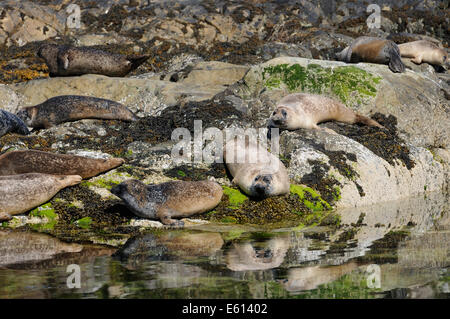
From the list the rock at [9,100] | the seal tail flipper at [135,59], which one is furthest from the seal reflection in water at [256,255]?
the seal tail flipper at [135,59]

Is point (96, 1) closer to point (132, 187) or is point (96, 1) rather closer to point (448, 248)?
point (132, 187)

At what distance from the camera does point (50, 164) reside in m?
7.57

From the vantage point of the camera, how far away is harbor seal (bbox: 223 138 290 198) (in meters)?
7.35

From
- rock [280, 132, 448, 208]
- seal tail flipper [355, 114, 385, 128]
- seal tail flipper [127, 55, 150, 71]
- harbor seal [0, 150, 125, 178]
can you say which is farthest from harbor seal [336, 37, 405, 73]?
harbor seal [0, 150, 125, 178]

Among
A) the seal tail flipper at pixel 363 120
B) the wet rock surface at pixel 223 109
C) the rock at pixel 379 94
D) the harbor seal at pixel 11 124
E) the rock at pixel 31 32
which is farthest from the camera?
the rock at pixel 31 32

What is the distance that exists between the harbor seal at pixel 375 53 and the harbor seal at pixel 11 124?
695 cm

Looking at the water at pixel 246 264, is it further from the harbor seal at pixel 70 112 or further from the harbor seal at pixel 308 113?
the harbor seal at pixel 70 112

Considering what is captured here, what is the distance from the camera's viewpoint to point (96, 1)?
20.6 meters

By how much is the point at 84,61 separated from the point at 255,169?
6805 millimetres

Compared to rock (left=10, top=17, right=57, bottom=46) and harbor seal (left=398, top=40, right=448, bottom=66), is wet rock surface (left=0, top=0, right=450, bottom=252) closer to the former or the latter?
rock (left=10, top=17, right=57, bottom=46)

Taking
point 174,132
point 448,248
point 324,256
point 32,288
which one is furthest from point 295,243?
point 174,132

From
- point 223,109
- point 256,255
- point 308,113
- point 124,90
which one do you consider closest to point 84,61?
point 124,90

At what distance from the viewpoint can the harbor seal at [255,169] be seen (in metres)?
7.35

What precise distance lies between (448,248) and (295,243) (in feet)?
4.33
